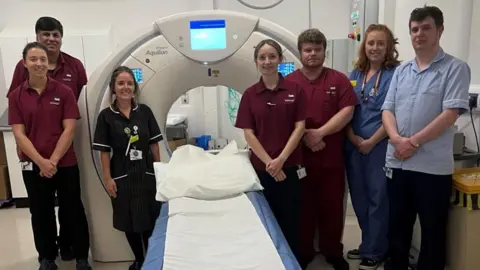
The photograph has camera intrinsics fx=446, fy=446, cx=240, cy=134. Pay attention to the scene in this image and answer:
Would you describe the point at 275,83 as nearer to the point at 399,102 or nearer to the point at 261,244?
the point at 399,102

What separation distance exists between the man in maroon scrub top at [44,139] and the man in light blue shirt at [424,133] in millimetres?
1662

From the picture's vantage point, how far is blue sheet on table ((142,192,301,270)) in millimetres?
1471

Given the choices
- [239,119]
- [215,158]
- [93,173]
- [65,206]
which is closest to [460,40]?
[239,119]

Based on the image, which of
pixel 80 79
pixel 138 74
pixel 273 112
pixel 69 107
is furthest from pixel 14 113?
pixel 273 112

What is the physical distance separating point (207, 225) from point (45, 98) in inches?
47.2

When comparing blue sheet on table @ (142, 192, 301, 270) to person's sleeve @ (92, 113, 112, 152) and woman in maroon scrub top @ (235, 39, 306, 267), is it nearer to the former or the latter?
woman in maroon scrub top @ (235, 39, 306, 267)

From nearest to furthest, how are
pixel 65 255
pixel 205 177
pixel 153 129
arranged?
pixel 205 177
pixel 153 129
pixel 65 255

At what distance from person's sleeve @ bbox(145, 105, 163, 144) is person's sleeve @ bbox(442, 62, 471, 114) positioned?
4.70ft

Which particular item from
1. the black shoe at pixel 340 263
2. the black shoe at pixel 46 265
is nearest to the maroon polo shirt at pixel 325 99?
the black shoe at pixel 340 263

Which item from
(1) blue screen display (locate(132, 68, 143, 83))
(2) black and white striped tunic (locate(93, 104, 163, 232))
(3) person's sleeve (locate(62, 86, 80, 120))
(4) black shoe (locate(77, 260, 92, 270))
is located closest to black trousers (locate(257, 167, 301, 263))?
(2) black and white striped tunic (locate(93, 104, 163, 232))

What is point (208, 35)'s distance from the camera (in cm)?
249

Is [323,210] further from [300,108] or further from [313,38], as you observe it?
[313,38]

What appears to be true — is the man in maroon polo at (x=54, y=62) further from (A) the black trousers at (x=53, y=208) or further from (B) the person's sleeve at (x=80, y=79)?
(A) the black trousers at (x=53, y=208)

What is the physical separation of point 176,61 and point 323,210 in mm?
1170
